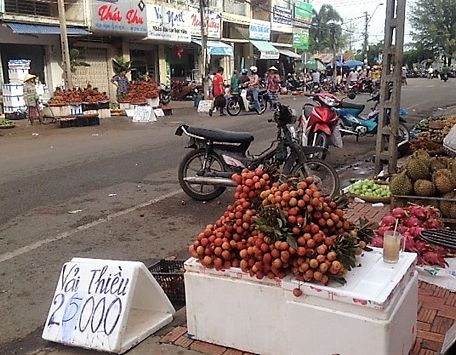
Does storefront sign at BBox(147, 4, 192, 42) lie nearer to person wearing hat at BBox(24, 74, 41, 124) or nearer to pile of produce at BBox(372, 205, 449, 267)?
person wearing hat at BBox(24, 74, 41, 124)

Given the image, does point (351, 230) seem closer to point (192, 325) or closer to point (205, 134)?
point (192, 325)

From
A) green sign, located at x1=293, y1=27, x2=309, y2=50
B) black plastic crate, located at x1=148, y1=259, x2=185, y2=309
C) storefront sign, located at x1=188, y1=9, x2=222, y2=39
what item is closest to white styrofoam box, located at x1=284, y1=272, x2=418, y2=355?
black plastic crate, located at x1=148, y1=259, x2=185, y2=309

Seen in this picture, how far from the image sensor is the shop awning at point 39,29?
18172mm

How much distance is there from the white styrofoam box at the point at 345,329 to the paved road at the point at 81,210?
5.88ft

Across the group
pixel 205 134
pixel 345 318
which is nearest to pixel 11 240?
pixel 205 134

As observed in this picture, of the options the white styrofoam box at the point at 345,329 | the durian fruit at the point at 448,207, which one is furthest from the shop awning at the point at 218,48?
the white styrofoam box at the point at 345,329

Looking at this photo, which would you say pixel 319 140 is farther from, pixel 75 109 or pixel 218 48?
pixel 218 48

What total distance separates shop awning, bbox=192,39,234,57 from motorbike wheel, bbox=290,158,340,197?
24287 millimetres

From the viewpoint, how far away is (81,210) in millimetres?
6531

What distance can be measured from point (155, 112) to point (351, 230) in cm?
1676

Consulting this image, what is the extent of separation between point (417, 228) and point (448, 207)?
0.89 m

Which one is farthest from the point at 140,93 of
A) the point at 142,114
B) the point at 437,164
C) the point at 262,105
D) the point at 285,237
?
the point at 285,237

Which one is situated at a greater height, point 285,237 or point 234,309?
point 285,237

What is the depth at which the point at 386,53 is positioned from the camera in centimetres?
735
